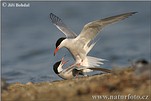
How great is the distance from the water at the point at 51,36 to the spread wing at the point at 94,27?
1.71 m

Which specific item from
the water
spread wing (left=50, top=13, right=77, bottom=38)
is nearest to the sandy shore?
spread wing (left=50, top=13, right=77, bottom=38)

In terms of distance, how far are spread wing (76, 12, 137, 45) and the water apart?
1706 mm

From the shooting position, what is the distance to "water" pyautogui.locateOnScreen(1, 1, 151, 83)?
1513 centimetres

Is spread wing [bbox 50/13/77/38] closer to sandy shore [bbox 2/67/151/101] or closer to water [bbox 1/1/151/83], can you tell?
water [bbox 1/1/151/83]

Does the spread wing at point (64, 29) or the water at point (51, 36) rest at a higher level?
the spread wing at point (64, 29)

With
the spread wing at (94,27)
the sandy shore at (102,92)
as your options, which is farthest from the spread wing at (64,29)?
the sandy shore at (102,92)

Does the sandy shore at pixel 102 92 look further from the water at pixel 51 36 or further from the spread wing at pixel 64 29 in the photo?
the water at pixel 51 36

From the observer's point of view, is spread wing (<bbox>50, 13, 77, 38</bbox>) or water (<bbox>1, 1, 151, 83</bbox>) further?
water (<bbox>1, 1, 151, 83</bbox>)

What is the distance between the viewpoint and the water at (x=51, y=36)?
49.6 ft

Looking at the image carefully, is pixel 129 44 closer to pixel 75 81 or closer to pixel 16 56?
pixel 16 56

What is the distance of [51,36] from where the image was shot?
18281mm

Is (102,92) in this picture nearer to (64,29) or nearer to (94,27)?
(94,27)

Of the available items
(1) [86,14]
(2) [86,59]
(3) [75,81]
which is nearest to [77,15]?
(1) [86,14]

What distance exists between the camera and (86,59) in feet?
37.0
